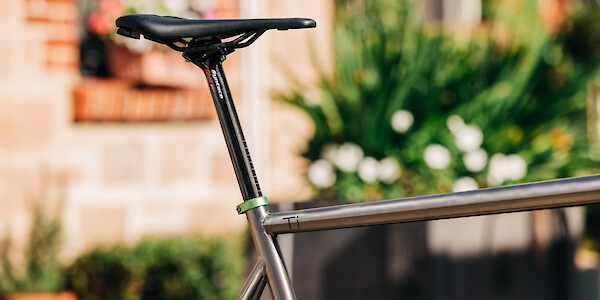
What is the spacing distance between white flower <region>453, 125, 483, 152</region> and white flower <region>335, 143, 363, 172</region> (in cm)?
37

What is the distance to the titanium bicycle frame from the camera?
1009 millimetres

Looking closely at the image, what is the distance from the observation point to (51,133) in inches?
149

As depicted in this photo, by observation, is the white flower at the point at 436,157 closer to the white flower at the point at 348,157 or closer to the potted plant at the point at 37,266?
the white flower at the point at 348,157

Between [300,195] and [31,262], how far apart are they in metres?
1.21

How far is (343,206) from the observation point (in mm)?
1174

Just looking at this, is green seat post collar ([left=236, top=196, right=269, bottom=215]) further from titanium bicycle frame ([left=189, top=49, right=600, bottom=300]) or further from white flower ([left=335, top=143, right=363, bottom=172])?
white flower ([left=335, top=143, right=363, bottom=172])

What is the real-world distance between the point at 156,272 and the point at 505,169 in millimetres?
1635

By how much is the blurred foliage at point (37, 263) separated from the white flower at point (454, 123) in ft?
5.84

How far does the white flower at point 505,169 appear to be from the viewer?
293 cm

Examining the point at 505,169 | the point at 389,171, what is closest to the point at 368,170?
the point at 389,171

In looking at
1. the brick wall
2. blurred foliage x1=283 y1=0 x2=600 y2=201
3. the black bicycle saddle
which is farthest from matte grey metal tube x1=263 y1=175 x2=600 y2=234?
the brick wall

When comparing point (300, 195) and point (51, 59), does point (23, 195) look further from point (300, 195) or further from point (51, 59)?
point (300, 195)

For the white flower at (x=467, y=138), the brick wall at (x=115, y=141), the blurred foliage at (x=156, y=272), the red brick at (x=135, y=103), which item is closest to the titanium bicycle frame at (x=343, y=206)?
the white flower at (x=467, y=138)

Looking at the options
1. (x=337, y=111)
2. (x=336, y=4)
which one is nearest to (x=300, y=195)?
(x=337, y=111)
